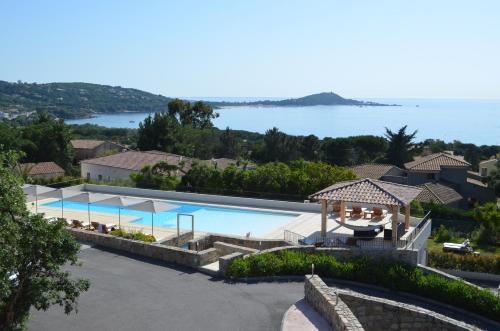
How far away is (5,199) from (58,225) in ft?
3.15

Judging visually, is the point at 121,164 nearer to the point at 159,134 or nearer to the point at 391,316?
the point at 159,134

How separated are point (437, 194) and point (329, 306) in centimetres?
3093

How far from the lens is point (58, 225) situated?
8930 millimetres

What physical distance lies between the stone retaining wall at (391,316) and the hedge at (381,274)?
8.70 ft

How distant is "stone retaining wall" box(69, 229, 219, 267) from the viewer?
16.8 m

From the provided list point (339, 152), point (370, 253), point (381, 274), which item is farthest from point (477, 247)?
point (339, 152)

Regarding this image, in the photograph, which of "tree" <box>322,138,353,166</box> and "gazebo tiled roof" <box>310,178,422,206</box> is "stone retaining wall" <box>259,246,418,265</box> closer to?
"gazebo tiled roof" <box>310,178,422,206</box>

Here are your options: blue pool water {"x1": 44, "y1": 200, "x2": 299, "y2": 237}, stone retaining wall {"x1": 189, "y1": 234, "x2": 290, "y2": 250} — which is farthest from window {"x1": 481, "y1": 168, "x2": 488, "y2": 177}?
stone retaining wall {"x1": 189, "y1": 234, "x2": 290, "y2": 250}

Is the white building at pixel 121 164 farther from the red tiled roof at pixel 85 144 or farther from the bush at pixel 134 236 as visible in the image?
the red tiled roof at pixel 85 144

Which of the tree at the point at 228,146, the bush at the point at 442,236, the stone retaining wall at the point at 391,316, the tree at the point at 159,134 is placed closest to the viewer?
the stone retaining wall at the point at 391,316

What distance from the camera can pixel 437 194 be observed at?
40.2 metres

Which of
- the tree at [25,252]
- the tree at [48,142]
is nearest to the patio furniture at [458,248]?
the tree at [25,252]

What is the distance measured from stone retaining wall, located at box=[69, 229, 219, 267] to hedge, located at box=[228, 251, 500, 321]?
1431 mm

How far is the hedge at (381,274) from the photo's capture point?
597 inches
